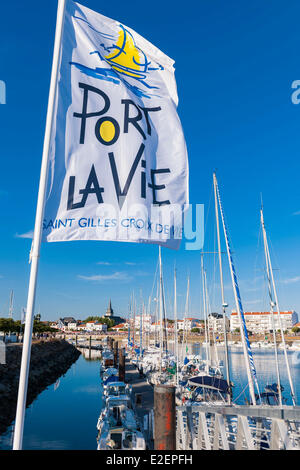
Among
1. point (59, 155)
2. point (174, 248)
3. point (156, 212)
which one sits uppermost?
point (59, 155)

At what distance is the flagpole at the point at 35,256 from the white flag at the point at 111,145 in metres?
0.37

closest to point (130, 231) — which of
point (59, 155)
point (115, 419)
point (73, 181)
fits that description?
point (73, 181)

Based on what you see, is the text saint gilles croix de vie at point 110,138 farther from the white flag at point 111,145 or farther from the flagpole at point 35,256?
the flagpole at point 35,256

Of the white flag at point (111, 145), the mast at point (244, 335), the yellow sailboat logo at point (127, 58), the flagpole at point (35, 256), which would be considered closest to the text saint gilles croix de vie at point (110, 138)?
the white flag at point (111, 145)

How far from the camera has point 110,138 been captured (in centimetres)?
679

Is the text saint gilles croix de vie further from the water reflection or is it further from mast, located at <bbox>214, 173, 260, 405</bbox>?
the water reflection

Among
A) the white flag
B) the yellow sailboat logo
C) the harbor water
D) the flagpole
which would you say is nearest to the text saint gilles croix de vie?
the white flag

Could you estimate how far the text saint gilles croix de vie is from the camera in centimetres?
638

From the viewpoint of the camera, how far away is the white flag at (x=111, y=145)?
628 centimetres

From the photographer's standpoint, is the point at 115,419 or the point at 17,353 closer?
the point at 115,419

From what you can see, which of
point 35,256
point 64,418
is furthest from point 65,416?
point 35,256

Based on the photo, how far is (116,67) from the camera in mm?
7469
